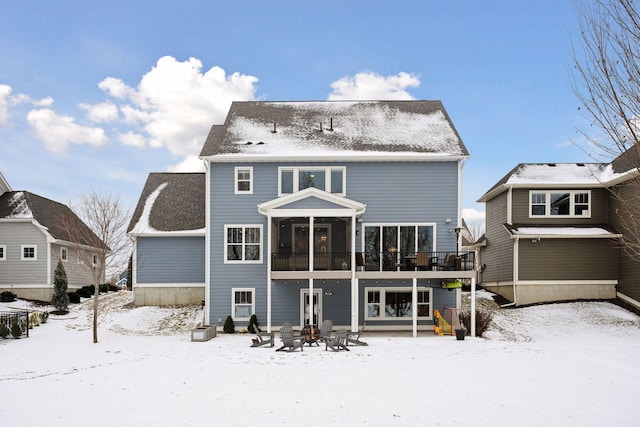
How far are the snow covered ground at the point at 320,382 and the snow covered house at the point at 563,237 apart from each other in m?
5.32

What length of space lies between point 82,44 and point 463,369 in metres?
20.5

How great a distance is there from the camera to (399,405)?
1006 centimetres

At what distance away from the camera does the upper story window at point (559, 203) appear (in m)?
27.0

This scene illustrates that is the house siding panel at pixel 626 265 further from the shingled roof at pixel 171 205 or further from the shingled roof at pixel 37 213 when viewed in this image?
the shingled roof at pixel 37 213

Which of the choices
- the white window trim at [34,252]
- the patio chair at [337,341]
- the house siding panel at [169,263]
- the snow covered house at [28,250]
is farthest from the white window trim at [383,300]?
the white window trim at [34,252]

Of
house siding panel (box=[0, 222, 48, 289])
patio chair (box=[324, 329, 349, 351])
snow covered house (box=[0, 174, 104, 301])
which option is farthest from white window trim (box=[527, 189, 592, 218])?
house siding panel (box=[0, 222, 48, 289])

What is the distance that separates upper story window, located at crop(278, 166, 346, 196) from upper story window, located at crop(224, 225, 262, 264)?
2.13 m

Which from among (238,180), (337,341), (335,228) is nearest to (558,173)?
(335,228)

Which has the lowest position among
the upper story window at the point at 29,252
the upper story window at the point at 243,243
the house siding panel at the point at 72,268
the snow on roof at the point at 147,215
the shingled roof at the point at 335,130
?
the house siding panel at the point at 72,268

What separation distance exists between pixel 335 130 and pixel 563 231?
1241cm

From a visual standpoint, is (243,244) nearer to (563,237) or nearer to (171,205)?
(171,205)

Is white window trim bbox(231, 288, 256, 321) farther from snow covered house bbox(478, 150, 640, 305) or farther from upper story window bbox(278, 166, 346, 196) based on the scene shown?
snow covered house bbox(478, 150, 640, 305)

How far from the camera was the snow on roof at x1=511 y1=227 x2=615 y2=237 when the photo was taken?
2588cm

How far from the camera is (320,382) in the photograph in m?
12.1
